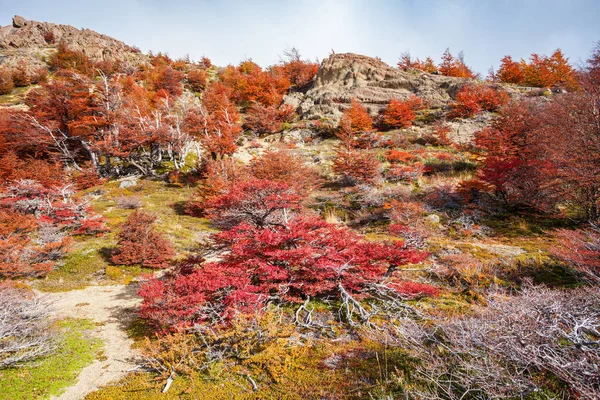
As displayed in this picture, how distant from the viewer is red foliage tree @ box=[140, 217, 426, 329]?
7148 millimetres

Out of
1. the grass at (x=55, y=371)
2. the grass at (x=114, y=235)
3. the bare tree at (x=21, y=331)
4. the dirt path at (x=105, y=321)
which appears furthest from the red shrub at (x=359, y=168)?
the bare tree at (x=21, y=331)

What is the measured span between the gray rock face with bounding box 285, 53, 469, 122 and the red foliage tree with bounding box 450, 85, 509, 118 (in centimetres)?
316

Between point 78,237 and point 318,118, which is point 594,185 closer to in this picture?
point 78,237

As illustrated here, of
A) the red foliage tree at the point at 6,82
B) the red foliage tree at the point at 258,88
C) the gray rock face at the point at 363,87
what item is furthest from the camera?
the red foliage tree at the point at 258,88

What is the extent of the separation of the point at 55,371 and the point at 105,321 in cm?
252

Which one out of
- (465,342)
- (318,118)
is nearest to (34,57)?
(318,118)

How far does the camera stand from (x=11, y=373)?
5777mm

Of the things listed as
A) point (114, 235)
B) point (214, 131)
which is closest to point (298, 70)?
point (214, 131)

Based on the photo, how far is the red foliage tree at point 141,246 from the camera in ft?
39.9

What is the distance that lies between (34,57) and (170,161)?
4473 cm

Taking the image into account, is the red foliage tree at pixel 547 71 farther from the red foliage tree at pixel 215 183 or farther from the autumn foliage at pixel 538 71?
the red foliage tree at pixel 215 183

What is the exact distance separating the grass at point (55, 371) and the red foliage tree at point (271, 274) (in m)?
1.62

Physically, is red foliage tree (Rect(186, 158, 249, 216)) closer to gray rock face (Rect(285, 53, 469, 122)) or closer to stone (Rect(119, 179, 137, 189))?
stone (Rect(119, 179, 137, 189))

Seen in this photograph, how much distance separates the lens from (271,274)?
7977 millimetres
